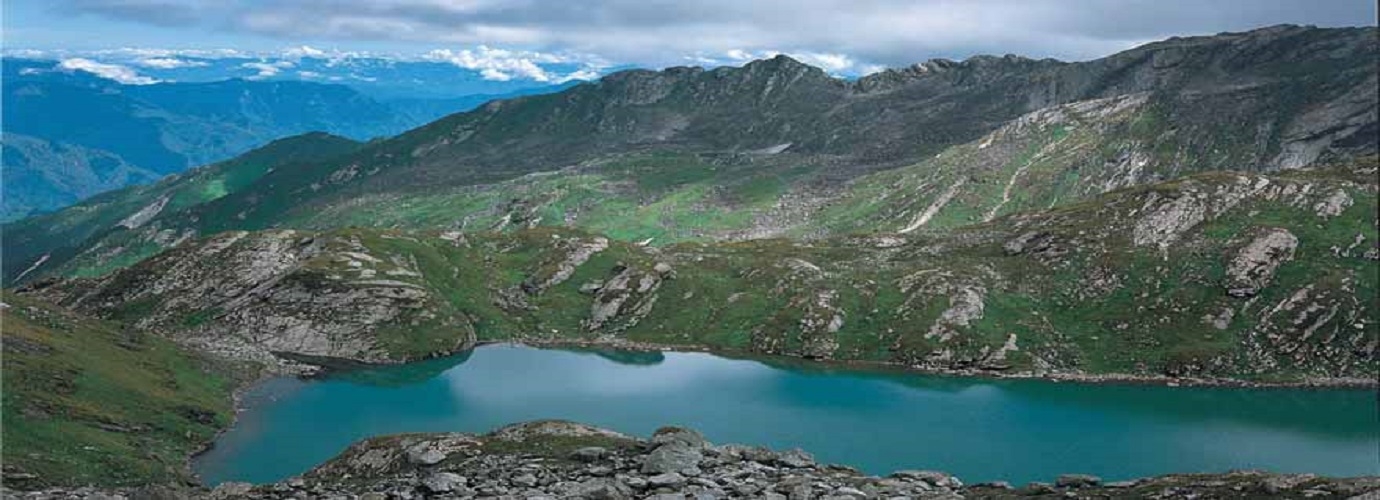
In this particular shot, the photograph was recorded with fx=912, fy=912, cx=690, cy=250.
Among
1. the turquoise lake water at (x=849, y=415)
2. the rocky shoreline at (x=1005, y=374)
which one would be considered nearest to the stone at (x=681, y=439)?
the turquoise lake water at (x=849, y=415)

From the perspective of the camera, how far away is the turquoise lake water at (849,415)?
85500mm

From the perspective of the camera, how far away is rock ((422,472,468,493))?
43.4 metres

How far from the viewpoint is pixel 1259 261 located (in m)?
131

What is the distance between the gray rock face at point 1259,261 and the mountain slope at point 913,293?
0.81 ft

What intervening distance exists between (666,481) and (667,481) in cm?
4

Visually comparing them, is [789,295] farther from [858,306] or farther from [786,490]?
[786,490]

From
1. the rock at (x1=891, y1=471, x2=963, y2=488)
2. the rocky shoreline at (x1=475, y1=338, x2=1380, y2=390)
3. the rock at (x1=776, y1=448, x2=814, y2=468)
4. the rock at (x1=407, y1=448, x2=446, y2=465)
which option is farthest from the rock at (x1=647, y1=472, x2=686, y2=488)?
the rocky shoreline at (x1=475, y1=338, x2=1380, y2=390)

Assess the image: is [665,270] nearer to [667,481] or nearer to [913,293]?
[913,293]

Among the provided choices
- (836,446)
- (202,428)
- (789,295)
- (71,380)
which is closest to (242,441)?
(202,428)

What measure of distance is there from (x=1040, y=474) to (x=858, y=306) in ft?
206

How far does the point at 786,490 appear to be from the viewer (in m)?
39.9

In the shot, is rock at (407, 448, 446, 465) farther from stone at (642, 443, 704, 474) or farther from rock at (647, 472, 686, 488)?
rock at (647, 472, 686, 488)

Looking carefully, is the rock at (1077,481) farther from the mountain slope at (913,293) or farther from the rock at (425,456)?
the mountain slope at (913,293)

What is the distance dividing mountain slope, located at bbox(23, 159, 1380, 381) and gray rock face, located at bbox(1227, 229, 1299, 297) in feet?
0.81
